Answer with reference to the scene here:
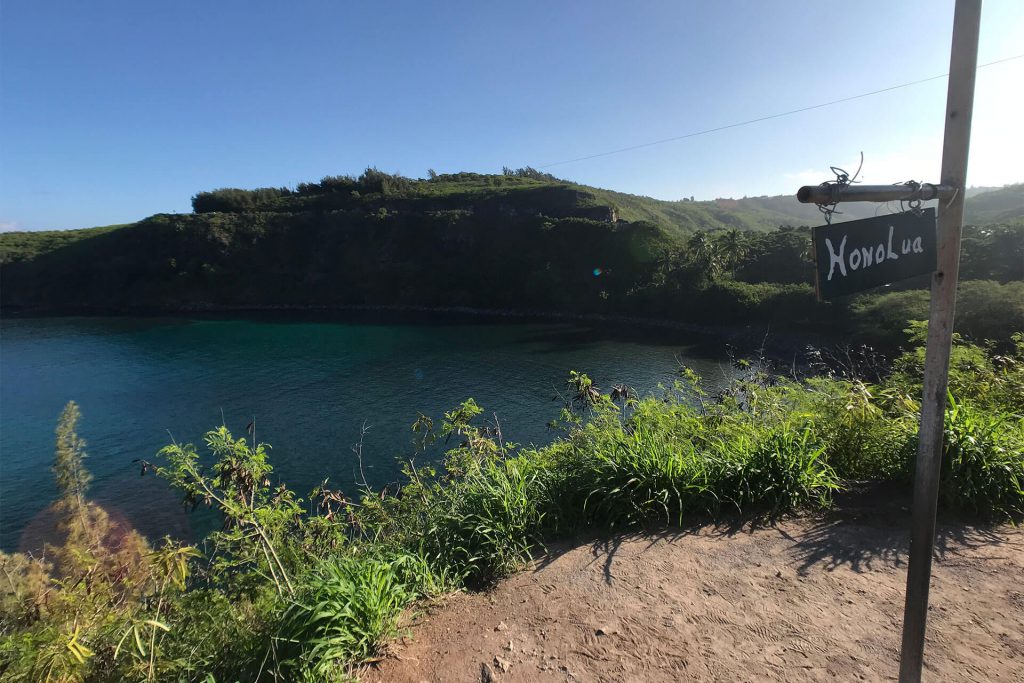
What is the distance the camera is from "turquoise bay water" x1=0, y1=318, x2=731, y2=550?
56.0 feet

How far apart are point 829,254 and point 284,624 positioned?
3.36 metres

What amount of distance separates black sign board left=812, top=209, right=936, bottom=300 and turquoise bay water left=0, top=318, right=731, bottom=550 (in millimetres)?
7033

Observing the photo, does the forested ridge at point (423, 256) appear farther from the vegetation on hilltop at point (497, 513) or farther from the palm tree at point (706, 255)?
the vegetation on hilltop at point (497, 513)

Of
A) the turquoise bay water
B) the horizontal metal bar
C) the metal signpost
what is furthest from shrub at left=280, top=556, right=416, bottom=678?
the turquoise bay water

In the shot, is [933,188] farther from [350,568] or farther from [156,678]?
[156,678]

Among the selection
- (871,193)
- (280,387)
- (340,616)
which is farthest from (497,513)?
(280,387)

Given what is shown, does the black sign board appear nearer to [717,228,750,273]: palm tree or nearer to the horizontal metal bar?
the horizontal metal bar

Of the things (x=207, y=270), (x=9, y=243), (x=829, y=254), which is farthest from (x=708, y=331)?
(x=9, y=243)

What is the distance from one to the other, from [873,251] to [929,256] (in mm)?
255

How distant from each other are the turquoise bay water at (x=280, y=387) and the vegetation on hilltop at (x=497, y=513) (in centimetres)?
405

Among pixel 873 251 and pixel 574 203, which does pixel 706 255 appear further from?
pixel 873 251

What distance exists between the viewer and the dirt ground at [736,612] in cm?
280

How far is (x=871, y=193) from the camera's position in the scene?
1.90 m

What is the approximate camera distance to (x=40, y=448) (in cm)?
2053
